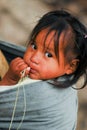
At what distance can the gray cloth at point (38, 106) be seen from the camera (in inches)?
54.6

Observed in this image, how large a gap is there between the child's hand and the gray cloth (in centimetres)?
4

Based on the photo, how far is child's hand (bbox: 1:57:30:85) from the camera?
137cm

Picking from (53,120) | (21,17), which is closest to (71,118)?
(53,120)

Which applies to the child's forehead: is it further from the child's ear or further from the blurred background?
the blurred background

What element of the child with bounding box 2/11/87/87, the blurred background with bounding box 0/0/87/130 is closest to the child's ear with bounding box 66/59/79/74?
the child with bounding box 2/11/87/87

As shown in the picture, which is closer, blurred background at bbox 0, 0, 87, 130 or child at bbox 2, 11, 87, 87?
child at bbox 2, 11, 87, 87

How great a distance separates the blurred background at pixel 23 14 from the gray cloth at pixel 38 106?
1.24 meters

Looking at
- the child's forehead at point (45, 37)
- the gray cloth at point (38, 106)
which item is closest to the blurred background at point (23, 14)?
the gray cloth at point (38, 106)

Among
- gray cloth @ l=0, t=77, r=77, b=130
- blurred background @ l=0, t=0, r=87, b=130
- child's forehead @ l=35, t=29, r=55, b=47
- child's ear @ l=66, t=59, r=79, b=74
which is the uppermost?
child's forehead @ l=35, t=29, r=55, b=47

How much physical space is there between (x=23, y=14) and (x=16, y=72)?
7.28 ft

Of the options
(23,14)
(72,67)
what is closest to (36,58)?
(72,67)

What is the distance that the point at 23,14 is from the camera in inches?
141

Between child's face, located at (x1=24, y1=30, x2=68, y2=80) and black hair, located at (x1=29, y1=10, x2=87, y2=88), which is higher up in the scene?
black hair, located at (x1=29, y1=10, x2=87, y2=88)

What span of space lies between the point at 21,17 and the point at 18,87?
7.19 ft
